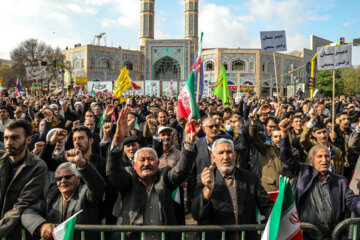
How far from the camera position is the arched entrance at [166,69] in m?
45.9

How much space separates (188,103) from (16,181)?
9.84ft

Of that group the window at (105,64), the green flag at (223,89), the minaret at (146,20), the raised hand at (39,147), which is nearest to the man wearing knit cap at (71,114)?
the raised hand at (39,147)

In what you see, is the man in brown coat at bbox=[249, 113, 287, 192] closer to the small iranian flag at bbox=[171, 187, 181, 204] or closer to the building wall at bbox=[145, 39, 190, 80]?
the small iranian flag at bbox=[171, 187, 181, 204]

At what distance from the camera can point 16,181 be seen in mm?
2656

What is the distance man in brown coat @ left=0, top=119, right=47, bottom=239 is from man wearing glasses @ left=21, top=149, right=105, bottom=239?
0.31 ft

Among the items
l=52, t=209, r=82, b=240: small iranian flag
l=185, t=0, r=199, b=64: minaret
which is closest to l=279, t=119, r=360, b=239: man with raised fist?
l=52, t=209, r=82, b=240: small iranian flag

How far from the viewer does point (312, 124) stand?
424cm

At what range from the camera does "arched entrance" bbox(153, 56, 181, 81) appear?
45875 mm

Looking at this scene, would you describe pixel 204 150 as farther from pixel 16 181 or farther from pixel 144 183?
pixel 16 181

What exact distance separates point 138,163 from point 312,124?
277 cm

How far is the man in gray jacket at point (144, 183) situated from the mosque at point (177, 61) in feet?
114

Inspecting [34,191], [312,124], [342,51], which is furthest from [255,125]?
[342,51]

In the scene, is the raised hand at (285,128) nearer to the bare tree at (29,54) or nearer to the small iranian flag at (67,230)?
the small iranian flag at (67,230)

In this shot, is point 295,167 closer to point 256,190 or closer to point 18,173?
point 256,190
